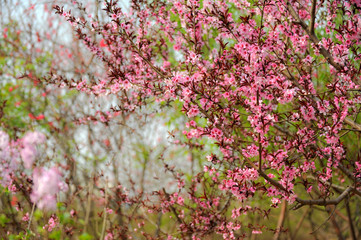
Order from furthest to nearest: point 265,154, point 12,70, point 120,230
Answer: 1. point 12,70
2. point 120,230
3. point 265,154

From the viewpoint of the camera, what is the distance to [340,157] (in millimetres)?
3258

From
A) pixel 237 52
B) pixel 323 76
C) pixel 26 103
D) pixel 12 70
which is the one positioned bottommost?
pixel 237 52

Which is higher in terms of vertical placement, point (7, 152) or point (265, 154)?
point (7, 152)

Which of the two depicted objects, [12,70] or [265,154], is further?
[12,70]

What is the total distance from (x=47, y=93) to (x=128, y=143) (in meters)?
2.50

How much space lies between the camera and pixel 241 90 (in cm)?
296

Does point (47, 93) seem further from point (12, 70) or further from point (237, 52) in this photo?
point (237, 52)

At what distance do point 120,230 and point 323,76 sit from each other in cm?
372

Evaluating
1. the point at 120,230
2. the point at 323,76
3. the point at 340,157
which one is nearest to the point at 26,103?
the point at 120,230

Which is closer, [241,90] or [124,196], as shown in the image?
[241,90]

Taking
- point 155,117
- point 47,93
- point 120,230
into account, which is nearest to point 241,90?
point 120,230

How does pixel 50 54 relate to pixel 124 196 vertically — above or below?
above

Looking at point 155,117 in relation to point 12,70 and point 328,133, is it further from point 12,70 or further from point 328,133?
point 328,133

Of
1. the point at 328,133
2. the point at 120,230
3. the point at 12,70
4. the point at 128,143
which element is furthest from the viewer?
the point at 12,70
